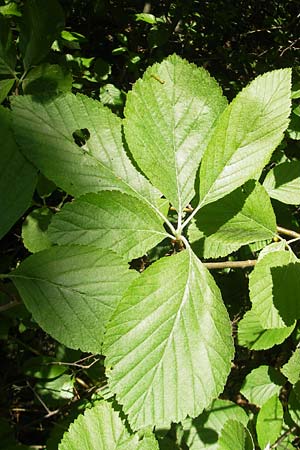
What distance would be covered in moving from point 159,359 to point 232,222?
33 cm

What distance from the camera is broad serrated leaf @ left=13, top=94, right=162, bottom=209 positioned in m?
0.82

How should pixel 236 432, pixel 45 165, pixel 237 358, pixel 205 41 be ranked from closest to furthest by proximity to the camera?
pixel 45 165
pixel 236 432
pixel 237 358
pixel 205 41

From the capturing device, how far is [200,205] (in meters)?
0.82

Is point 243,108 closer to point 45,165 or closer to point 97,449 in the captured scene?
point 45,165

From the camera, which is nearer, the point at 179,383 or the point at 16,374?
the point at 179,383

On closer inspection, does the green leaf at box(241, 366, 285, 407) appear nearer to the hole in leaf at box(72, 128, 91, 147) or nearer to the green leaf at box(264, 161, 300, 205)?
the green leaf at box(264, 161, 300, 205)

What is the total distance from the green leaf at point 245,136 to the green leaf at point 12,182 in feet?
0.96

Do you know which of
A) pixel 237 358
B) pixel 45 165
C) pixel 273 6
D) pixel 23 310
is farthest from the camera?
pixel 273 6

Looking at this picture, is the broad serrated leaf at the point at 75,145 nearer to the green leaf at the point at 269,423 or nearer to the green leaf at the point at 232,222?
the green leaf at the point at 232,222

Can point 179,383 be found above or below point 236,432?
above

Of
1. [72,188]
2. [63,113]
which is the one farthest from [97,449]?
[63,113]

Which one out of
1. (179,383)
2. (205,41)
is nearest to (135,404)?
(179,383)

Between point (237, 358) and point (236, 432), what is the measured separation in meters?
0.89

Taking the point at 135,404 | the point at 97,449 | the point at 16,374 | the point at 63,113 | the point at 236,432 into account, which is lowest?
the point at 16,374
